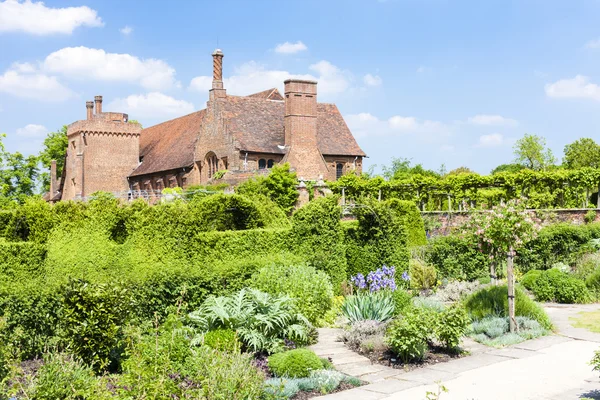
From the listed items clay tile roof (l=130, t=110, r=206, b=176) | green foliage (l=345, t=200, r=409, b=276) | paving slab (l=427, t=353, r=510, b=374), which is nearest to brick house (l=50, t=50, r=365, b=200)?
clay tile roof (l=130, t=110, r=206, b=176)

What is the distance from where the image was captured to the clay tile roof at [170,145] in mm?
50656

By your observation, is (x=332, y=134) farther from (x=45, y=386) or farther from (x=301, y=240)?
(x=45, y=386)

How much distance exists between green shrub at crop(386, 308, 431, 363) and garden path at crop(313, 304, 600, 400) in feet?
1.19

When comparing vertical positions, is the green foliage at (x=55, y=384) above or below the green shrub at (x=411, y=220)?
below

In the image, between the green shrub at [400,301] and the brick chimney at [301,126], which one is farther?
the brick chimney at [301,126]

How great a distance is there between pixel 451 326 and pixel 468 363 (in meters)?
0.75

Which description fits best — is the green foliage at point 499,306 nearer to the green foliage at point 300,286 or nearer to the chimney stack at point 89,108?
the green foliage at point 300,286

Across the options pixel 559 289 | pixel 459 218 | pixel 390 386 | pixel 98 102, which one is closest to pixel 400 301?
pixel 390 386

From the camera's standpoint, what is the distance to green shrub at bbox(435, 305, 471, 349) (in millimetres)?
11273

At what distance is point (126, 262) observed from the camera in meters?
16.1

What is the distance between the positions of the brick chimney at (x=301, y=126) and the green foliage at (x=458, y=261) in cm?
2347

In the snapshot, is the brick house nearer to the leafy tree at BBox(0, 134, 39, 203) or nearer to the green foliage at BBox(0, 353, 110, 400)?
the leafy tree at BBox(0, 134, 39, 203)

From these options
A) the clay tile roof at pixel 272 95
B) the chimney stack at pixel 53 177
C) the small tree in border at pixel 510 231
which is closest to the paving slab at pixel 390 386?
the small tree in border at pixel 510 231

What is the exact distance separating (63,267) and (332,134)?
1427 inches
